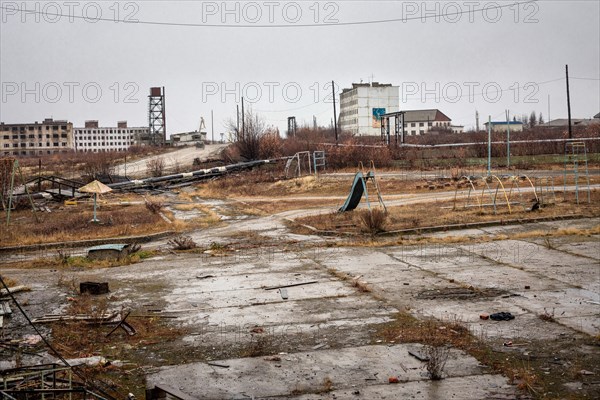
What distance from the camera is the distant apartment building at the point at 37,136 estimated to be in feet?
458

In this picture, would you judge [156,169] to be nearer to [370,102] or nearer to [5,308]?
[5,308]

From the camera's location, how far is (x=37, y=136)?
140375 millimetres

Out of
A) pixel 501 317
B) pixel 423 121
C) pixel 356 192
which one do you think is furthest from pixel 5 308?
pixel 423 121

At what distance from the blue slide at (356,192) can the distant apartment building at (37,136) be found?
415 ft

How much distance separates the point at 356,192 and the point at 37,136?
131141 millimetres

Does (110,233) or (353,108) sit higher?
(353,108)

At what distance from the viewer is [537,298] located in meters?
10.9

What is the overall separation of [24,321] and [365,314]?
16.6 feet

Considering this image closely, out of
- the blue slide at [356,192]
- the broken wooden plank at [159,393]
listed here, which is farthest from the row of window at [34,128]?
the broken wooden plank at [159,393]

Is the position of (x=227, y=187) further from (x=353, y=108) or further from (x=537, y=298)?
(x=353, y=108)

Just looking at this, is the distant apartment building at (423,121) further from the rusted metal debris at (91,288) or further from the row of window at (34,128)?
the rusted metal debris at (91,288)

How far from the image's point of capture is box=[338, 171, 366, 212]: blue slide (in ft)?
70.7

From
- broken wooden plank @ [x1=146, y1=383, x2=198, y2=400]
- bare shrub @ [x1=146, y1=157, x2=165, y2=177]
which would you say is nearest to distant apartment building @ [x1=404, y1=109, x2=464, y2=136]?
bare shrub @ [x1=146, y1=157, x2=165, y2=177]

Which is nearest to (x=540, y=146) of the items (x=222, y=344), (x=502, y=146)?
(x=502, y=146)
